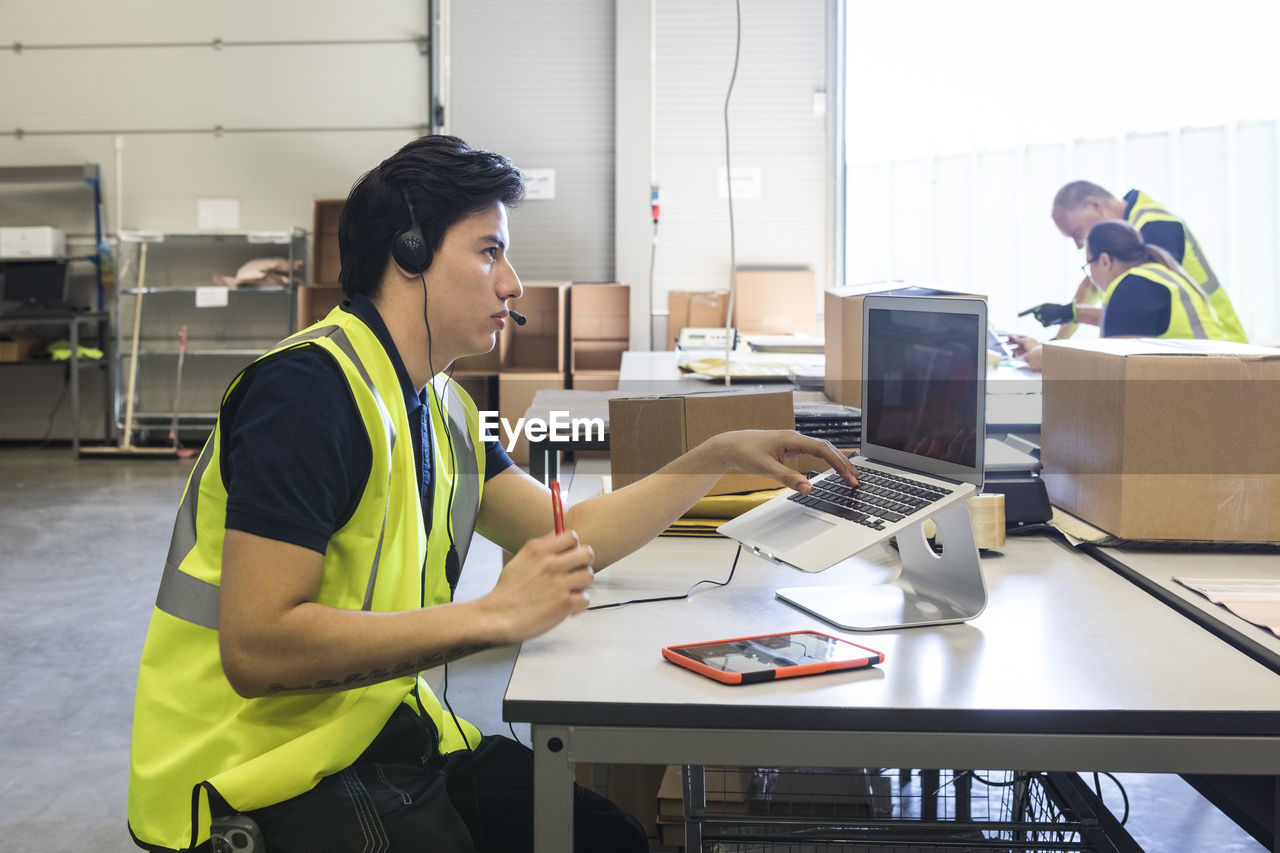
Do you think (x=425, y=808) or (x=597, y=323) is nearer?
(x=425, y=808)

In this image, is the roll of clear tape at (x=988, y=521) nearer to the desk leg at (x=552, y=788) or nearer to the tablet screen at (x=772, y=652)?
the tablet screen at (x=772, y=652)

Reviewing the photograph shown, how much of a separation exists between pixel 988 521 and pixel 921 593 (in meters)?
0.30

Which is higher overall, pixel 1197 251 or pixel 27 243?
pixel 27 243

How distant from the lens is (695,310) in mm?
6781

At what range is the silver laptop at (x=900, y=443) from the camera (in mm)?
1297

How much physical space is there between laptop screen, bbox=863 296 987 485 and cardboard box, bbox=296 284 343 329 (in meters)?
5.73

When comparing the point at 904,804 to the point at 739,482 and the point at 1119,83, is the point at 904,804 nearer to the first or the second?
the point at 739,482

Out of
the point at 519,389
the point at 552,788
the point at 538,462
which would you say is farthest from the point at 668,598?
the point at 519,389

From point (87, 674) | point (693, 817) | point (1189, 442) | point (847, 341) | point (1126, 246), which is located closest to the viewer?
point (693, 817)

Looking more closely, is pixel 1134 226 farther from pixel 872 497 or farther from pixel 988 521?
pixel 872 497

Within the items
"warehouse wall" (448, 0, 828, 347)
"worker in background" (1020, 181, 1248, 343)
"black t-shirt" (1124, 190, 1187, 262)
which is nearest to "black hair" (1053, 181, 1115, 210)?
"worker in background" (1020, 181, 1248, 343)

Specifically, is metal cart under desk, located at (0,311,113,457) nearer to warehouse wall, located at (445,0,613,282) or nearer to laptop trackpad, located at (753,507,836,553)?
warehouse wall, located at (445,0,613,282)

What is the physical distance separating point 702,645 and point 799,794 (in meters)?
0.74

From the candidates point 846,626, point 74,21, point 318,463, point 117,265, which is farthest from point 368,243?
point 74,21
